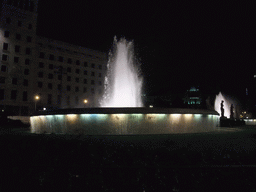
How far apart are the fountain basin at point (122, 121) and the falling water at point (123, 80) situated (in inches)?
376

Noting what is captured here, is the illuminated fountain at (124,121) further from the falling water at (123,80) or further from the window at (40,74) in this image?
the window at (40,74)

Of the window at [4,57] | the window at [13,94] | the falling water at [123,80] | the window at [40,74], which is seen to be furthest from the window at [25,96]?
the falling water at [123,80]

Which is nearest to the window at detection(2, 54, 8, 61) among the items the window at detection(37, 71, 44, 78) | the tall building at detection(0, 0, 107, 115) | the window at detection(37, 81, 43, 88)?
the tall building at detection(0, 0, 107, 115)

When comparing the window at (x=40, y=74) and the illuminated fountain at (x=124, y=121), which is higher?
the window at (x=40, y=74)

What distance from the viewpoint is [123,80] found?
1065 inches

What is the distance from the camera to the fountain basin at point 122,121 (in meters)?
15.2

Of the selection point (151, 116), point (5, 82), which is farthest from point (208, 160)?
point (5, 82)

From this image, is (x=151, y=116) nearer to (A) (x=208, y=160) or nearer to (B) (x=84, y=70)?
(A) (x=208, y=160)

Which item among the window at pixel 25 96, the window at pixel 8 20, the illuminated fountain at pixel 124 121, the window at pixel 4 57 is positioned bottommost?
the illuminated fountain at pixel 124 121

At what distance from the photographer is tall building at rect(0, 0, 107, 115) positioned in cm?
4384

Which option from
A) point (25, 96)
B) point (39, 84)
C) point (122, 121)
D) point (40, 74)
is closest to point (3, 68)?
point (25, 96)

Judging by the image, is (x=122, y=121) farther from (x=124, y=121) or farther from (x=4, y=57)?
(x=4, y=57)

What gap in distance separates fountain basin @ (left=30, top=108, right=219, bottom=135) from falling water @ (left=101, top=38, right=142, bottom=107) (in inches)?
376

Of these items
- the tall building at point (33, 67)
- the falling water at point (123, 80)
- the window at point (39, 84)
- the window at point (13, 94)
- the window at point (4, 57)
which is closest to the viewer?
the falling water at point (123, 80)
